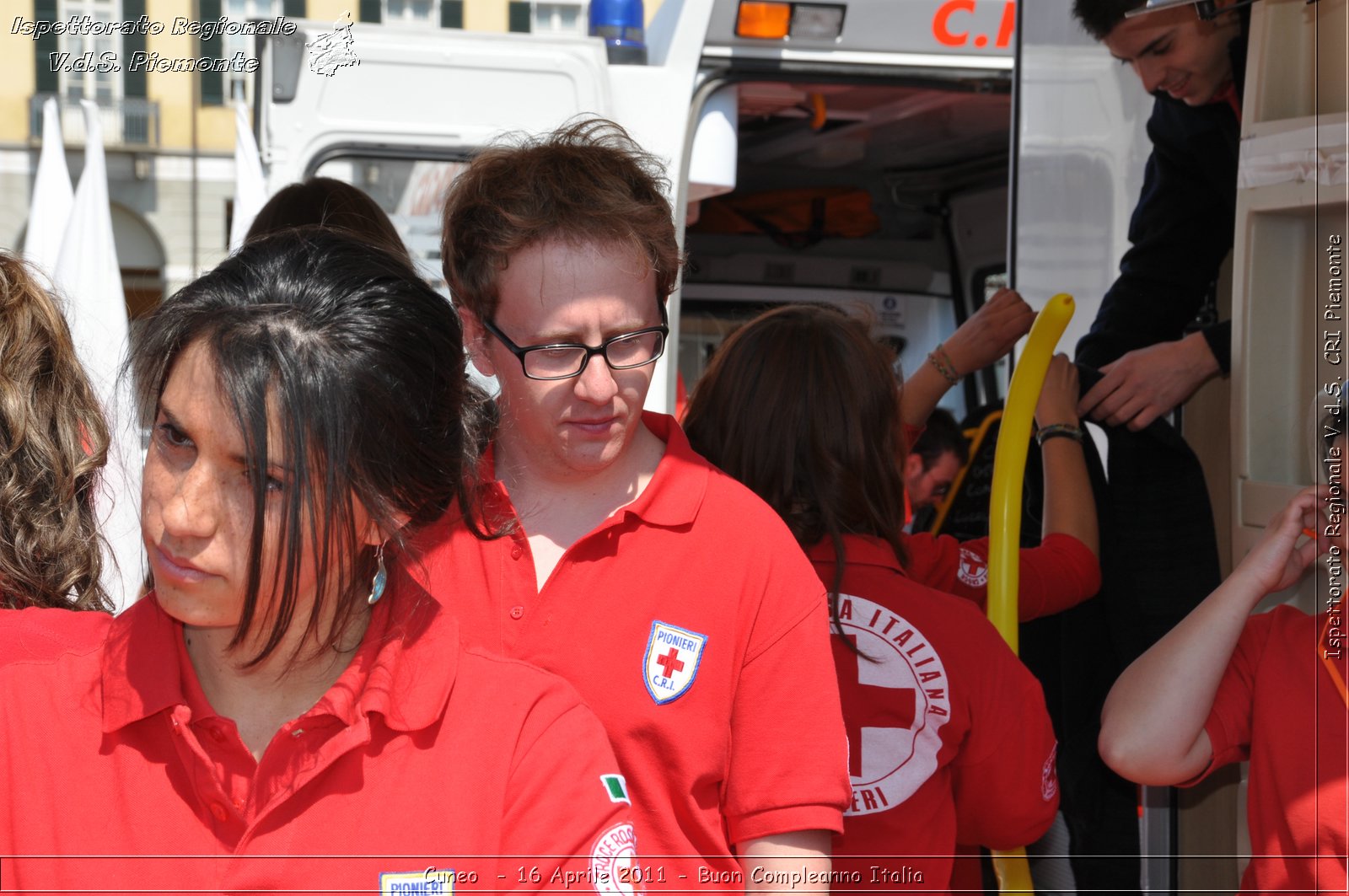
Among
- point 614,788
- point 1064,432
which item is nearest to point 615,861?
point 614,788

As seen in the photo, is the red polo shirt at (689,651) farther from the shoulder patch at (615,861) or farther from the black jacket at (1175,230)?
the black jacket at (1175,230)

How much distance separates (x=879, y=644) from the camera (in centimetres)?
211

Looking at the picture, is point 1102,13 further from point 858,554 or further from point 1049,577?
point 858,554

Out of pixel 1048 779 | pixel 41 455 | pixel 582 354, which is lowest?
pixel 1048 779

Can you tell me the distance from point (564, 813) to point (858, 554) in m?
0.98

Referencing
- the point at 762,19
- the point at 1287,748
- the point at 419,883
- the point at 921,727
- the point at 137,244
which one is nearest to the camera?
the point at 419,883

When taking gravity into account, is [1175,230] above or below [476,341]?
above

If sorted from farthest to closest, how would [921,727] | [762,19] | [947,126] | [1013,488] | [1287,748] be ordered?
[947,126] → [762,19] → [1013,488] → [921,727] → [1287,748]

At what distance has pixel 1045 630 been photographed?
2754 millimetres

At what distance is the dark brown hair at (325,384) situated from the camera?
1230mm

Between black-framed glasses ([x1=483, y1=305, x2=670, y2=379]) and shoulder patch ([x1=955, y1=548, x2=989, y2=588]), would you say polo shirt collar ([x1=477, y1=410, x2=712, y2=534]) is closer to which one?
black-framed glasses ([x1=483, y1=305, x2=670, y2=379])

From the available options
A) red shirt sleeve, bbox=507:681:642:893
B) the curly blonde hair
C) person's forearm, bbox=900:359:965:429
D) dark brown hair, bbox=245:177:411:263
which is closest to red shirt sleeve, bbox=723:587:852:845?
red shirt sleeve, bbox=507:681:642:893

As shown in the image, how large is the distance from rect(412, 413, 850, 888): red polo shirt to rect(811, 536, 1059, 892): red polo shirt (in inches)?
15.6

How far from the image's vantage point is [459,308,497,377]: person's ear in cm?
183
